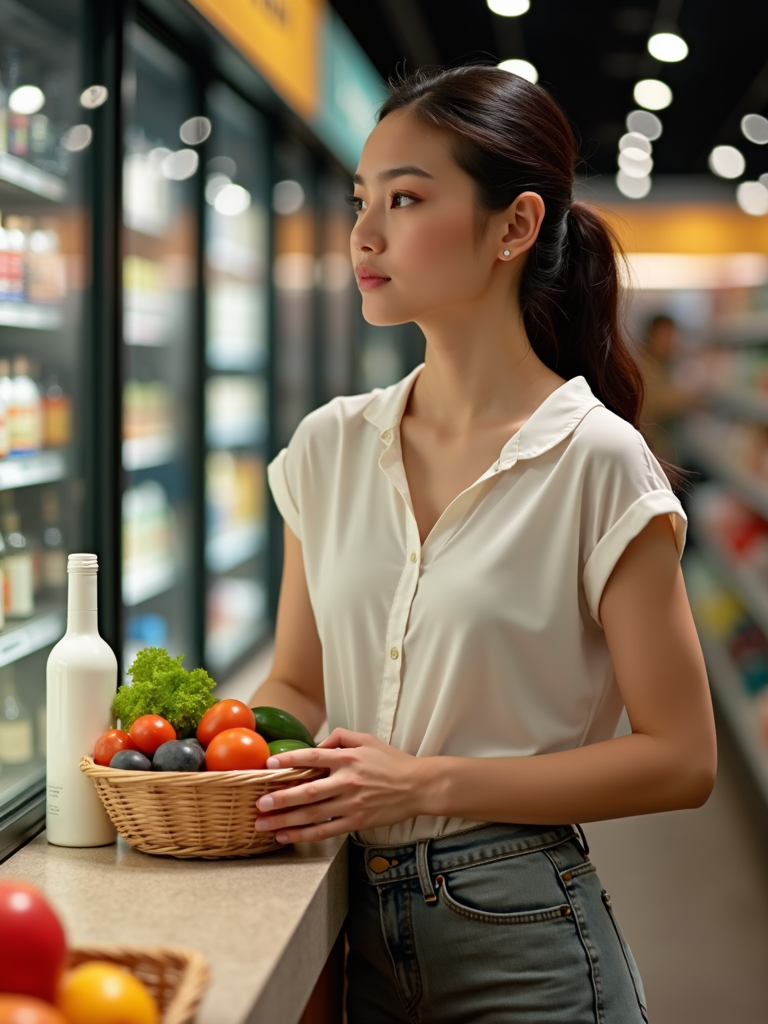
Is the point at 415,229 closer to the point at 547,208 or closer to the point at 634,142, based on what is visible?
the point at 547,208

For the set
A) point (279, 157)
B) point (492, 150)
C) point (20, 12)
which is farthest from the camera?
point (279, 157)

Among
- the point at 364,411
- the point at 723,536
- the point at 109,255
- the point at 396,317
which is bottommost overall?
the point at 723,536

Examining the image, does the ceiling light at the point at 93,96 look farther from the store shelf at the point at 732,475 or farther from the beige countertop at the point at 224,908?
the store shelf at the point at 732,475

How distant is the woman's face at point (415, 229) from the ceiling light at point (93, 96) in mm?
1088

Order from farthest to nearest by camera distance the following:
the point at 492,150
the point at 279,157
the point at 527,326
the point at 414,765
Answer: the point at 279,157
the point at 527,326
the point at 492,150
the point at 414,765

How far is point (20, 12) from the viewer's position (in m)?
2.45

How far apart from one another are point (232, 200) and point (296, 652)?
317 centimetres

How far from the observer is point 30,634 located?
2.48 metres

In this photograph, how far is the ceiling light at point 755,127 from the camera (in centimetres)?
880

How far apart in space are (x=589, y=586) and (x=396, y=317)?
48cm

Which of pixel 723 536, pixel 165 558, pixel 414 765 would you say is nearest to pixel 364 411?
pixel 414 765

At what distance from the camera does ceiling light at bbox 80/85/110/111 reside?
2518 millimetres

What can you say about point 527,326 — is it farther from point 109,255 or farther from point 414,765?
point 109,255

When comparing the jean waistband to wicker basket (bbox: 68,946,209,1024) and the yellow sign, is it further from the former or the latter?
the yellow sign
